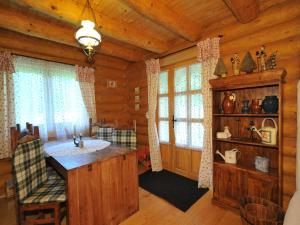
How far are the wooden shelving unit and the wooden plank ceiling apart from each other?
81 centimetres

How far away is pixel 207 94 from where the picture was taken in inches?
96.5

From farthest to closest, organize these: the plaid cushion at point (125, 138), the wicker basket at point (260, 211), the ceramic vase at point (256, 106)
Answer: the plaid cushion at point (125, 138) < the ceramic vase at point (256, 106) < the wicker basket at point (260, 211)

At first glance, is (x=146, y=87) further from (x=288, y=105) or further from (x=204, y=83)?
(x=288, y=105)

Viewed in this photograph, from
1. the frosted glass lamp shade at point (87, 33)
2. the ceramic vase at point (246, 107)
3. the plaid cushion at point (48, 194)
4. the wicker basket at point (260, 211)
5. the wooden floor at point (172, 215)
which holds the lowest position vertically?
the wooden floor at point (172, 215)

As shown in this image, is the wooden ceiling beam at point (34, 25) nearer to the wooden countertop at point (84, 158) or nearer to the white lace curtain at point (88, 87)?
the white lace curtain at point (88, 87)

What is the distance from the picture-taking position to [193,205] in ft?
7.07

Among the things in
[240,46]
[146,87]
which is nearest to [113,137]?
[146,87]

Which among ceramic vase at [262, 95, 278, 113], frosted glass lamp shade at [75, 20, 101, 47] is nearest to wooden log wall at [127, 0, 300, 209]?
ceramic vase at [262, 95, 278, 113]

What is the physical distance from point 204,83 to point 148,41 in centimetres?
117

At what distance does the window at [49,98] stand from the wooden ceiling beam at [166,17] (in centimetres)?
203

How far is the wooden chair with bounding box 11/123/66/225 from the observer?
150cm

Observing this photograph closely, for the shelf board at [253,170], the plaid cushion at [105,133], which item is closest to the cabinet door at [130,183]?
the plaid cushion at [105,133]

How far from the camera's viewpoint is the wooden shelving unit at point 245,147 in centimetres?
170

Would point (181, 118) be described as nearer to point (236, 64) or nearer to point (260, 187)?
point (236, 64)
